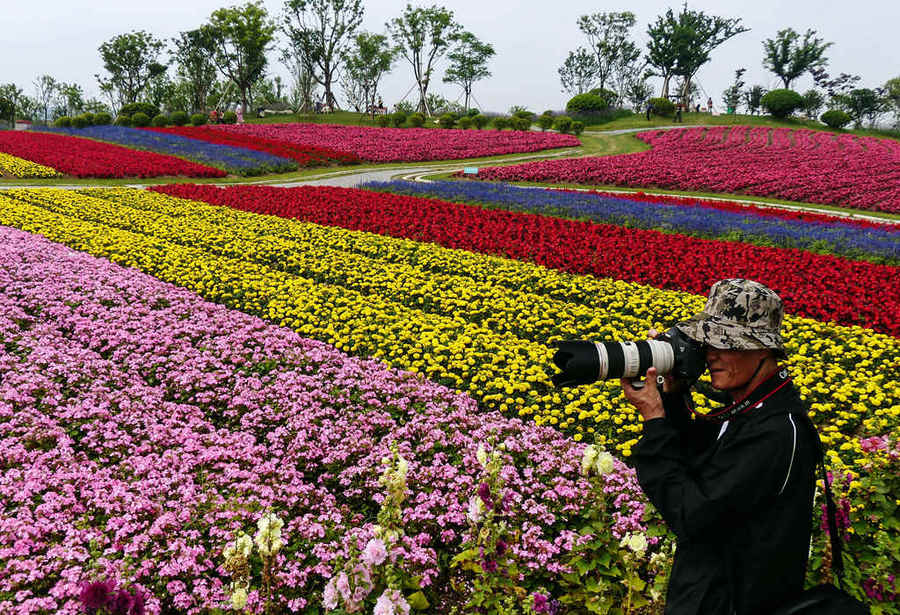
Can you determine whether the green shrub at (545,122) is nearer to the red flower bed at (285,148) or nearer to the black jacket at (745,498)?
the red flower bed at (285,148)

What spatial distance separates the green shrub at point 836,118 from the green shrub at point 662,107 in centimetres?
1327

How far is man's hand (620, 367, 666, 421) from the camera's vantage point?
1.84 m

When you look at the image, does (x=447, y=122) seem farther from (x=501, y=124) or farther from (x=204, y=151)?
(x=204, y=151)

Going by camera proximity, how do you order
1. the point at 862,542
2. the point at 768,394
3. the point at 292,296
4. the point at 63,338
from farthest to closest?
the point at 292,296
the point at 63,338
the point at 862,542
the point at 768,394

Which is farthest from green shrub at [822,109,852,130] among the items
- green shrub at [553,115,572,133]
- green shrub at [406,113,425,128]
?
green shrub at [406,113,425,128]

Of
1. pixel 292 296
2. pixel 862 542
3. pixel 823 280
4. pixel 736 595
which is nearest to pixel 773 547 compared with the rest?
pixel 736 595

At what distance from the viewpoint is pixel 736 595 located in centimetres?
171

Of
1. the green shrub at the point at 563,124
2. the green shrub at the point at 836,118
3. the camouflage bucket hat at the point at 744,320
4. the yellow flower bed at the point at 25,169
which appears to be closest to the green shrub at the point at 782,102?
the green shrub at the point at 836,118

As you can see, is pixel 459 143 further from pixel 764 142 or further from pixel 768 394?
pixel 768 394

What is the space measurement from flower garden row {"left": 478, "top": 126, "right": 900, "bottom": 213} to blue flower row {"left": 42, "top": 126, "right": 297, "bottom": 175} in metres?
11.0

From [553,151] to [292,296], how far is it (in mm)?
33872

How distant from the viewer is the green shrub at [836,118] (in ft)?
158

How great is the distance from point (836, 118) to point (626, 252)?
165 ft

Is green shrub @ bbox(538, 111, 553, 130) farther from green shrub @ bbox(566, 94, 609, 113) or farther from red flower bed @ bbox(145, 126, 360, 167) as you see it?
red flower bed @ bbox(145, 126, 360, 167)
